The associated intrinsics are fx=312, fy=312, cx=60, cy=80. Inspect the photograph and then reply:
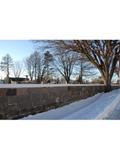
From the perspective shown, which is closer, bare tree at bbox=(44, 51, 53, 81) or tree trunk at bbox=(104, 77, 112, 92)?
bare tree at bbox=(44, 51, 53, 81)

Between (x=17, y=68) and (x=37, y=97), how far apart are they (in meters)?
0.50

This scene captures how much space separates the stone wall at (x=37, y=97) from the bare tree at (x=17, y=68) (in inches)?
7.7

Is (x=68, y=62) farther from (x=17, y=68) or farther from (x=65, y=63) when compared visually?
(x=17, y=68)

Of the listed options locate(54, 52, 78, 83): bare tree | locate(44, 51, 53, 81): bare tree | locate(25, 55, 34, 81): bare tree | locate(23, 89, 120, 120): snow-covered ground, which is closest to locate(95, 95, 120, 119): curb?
locate(23, 89, 120, 120): snow-covered ground

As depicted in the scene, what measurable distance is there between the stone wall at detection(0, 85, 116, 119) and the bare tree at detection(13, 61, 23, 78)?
0.64ft

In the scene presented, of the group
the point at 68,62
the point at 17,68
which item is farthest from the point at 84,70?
the point at 17,68

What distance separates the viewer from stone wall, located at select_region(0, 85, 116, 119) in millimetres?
4215

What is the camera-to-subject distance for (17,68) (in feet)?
14.4

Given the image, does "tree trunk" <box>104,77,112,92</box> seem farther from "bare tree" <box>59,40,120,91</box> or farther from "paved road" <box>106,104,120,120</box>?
"paved road" <box>106,104,120,120</box>

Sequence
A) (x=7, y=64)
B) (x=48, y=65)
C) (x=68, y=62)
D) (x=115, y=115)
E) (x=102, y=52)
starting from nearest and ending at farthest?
(x=7, y=64)
(x=115, y=115)
(x=48, y=65)
(x=68, y=62)
(x=102, y=52)

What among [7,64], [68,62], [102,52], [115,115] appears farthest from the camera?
[102,52]
